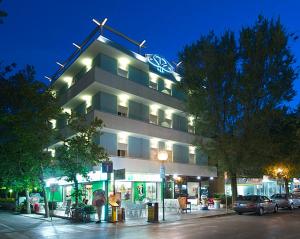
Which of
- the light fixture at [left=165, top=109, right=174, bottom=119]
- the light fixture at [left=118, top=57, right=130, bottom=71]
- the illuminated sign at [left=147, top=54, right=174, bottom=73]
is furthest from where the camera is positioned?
the light fixture at [left=165, top=109, right=174, bottom=119]

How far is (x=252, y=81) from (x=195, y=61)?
591 centimetres

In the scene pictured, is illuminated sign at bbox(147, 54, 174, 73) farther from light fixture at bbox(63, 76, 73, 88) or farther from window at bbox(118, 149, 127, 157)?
window at bbox(118, 149, 127, 157)

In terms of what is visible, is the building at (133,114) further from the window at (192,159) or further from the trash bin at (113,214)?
the trash bin at (113,214)

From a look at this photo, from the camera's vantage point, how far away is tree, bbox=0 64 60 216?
30.6m

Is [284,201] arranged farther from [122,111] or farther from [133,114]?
[122,111]

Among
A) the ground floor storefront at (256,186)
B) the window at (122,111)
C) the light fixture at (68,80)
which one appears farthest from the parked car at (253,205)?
the light fixture at (68,80)

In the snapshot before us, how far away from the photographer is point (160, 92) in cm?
4247

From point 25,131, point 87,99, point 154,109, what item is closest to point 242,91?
point 154,109

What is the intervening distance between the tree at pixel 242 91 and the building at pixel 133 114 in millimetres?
4283

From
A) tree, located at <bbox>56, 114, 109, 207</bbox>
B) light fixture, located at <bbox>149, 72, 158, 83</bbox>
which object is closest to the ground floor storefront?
light fixture, located at <bbox>149, 72, 158, 83</bbox>

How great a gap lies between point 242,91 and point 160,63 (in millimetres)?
11121

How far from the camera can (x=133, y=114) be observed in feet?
131

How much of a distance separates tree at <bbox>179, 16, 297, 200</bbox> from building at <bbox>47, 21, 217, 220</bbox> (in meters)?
4.28

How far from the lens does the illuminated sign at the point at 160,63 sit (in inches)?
1712
